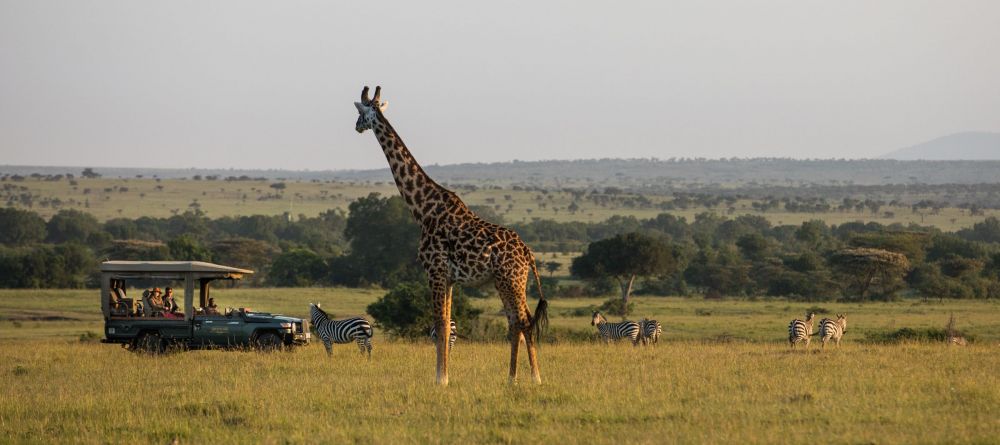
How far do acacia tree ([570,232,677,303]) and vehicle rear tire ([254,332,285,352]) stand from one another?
93.2ft

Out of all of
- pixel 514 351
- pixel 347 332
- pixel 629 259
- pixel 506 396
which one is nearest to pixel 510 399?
pixel 506 396

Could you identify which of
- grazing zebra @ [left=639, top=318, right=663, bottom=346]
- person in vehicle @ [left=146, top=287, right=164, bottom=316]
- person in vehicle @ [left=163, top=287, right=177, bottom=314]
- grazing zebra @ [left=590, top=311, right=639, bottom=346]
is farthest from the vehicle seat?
grazing zebra @ [left=639, top=318, right=663, bottom=346]

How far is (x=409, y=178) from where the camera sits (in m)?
16.9

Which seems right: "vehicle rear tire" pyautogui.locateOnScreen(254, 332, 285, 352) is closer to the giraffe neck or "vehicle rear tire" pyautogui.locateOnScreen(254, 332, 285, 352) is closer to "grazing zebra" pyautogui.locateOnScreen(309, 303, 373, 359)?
"grazing zebra" pyautogui.locateOnScreen(309, 303, 373, 359)

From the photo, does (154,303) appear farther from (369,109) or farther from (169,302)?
(369,109)

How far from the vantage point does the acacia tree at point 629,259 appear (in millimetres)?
48906

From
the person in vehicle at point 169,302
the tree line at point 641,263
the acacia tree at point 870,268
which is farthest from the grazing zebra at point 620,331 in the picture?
the acacia tree at point 870,268

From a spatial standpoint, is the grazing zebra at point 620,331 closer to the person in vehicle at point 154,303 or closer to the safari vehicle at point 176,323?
the safari vehicle at point 176,323

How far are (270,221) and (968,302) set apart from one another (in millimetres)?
65528

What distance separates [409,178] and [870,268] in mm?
40032

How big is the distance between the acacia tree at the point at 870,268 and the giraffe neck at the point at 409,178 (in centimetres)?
3890

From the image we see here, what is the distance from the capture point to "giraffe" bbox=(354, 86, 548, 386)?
15719 millimetres

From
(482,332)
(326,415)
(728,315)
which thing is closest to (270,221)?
(728,315)

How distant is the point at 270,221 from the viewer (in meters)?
102
